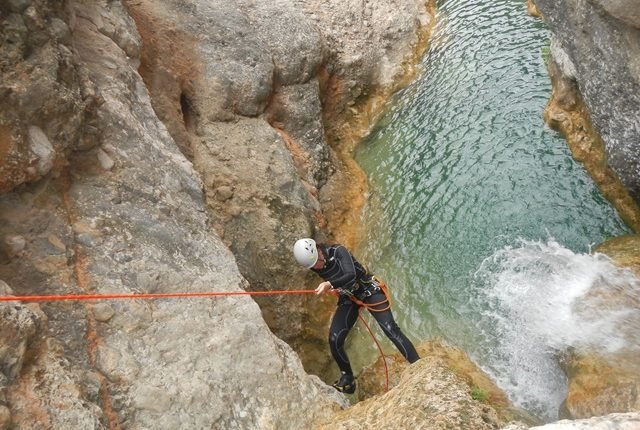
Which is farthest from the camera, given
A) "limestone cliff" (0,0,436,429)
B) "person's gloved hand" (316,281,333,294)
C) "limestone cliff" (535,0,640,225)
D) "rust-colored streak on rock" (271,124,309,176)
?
"rust-colored streak on rock" (271,124,309,176)

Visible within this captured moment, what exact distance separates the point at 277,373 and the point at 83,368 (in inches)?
101

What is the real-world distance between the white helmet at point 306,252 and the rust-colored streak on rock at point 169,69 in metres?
4.60

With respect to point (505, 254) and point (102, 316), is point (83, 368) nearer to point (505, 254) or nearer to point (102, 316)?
point (102, 316)

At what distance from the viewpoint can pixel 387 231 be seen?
1401 cm

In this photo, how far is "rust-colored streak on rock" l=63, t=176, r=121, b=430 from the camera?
636 cm

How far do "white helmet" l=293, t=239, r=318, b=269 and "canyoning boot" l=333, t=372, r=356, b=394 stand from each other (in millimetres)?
2524

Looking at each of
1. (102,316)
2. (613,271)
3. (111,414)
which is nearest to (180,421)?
(111,414)

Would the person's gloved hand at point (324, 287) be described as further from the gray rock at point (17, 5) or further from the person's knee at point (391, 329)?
the gray rock at point (17, 5)

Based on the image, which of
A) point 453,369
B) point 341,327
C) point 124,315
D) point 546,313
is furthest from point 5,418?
point 546,313

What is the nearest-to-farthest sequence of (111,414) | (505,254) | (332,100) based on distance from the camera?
(111,414)
(505,254)
(332,100)

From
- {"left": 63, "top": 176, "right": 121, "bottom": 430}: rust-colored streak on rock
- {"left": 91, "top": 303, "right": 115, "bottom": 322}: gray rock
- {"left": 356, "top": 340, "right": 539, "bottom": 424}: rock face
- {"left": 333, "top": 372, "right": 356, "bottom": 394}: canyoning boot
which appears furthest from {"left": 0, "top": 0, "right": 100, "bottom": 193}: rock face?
{"left": 356, "top": 340, "right": 539, "bottom": 424}: rock face

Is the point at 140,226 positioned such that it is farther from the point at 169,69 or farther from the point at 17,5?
the point at 169,69

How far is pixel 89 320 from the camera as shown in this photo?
275 inches

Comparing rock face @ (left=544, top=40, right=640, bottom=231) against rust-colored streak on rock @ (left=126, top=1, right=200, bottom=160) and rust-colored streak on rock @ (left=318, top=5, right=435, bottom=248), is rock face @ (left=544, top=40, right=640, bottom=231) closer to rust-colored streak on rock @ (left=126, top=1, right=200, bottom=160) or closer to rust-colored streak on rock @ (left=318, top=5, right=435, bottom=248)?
rust-colored streak on rock @ (left=318, top=5, right=435, bottom=248)
